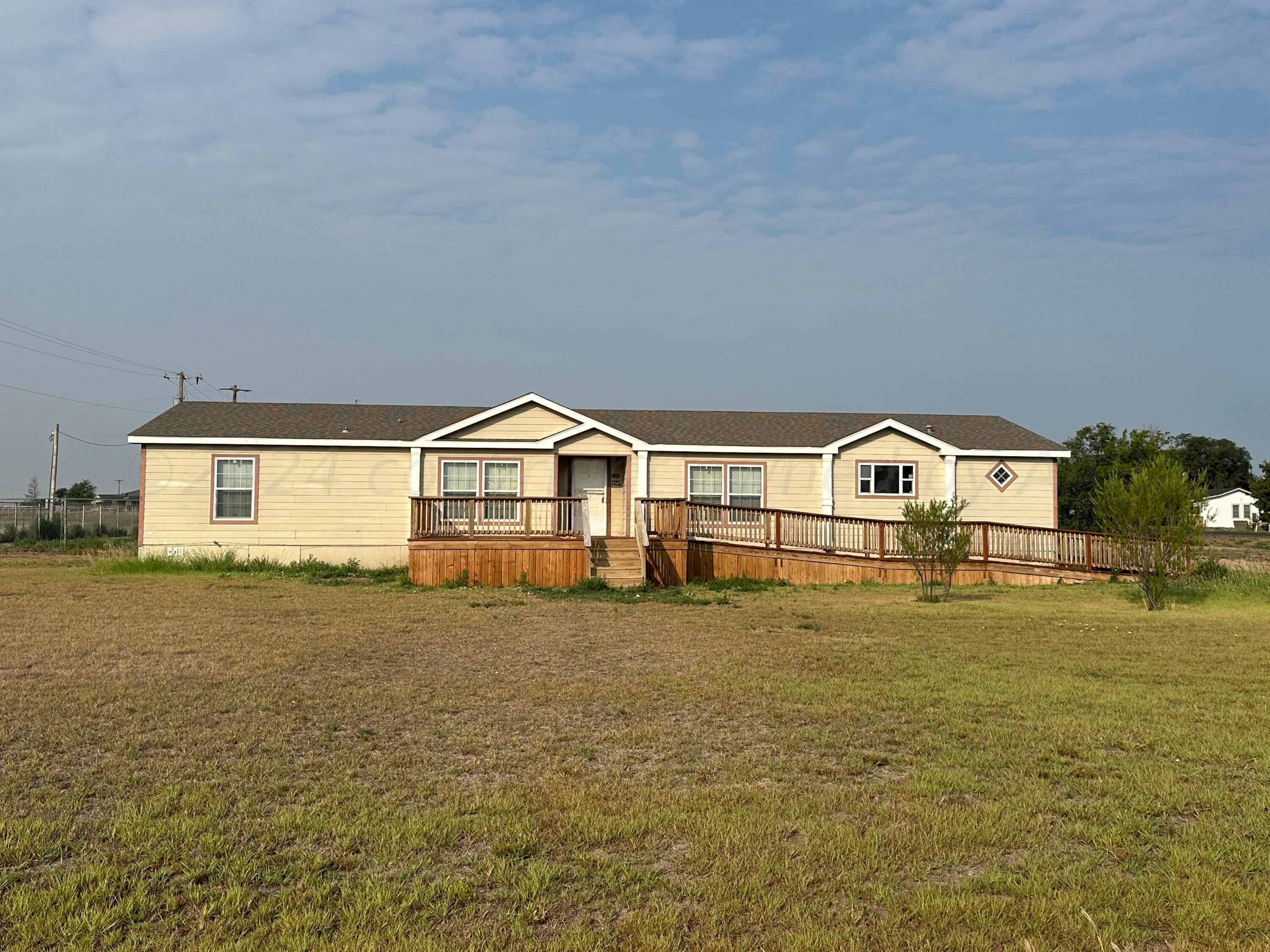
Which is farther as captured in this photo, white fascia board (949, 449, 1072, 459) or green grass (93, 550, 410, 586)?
white fascia board (949, 449, 1072, 459)

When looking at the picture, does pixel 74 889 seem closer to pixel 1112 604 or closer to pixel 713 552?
pixel 1112 604

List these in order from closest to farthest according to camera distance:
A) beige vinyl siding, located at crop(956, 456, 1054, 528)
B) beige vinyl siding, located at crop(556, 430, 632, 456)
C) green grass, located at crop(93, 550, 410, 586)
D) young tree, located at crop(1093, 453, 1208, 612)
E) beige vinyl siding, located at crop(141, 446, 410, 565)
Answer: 1. young tree, located at crop(1093, 453, 1208, 612)
2. green grass, located at crop(93, 550, 410, 586)
3. beige vinyl siding, located at crop(141, 446, 410, 565)
4. beige vinyl siding, located at crop(556, 430, 632, 456)
5. beige vinyl siding, located at crop(956, 456, 1054, 528)

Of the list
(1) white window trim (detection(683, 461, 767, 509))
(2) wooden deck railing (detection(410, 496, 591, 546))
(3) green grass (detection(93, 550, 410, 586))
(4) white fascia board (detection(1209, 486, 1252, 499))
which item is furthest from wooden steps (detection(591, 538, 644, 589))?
(4) white fascia board (detection(1209, 486, 1252, 499))

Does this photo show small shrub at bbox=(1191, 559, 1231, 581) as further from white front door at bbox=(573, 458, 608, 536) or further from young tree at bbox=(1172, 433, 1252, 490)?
young tree at bbox=(1172, 433, 1252, 490)

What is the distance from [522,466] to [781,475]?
20.6 ft

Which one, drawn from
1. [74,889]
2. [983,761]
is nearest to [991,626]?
[983,761]

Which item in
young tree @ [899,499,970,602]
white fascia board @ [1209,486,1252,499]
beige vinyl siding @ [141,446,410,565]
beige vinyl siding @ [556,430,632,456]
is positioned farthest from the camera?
white fascia board @ [1209,486,1252,499]

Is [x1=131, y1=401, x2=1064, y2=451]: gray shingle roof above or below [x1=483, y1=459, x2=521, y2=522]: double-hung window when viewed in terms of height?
above

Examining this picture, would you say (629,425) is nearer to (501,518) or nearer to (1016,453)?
(501,518)

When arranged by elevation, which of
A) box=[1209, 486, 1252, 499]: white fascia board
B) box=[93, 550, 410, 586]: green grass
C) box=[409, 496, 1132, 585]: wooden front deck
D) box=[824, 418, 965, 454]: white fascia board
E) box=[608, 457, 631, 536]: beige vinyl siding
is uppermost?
box=[1209, 486, 1252, 499]: white fascia board

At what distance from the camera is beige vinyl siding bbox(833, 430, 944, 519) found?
929 inches

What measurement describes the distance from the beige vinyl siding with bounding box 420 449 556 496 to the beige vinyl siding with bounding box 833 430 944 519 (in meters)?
6.98

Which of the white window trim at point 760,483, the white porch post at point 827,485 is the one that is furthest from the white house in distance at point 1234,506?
the white window trim at point 760,483

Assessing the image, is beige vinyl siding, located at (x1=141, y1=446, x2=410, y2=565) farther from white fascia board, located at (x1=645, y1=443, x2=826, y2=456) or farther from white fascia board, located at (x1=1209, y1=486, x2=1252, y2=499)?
white fascia board, located at (x1=1209, y1=486, x2=1252, y2=499)
